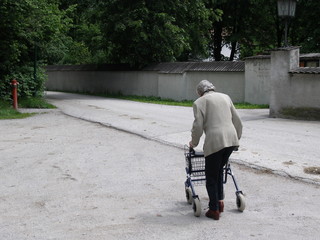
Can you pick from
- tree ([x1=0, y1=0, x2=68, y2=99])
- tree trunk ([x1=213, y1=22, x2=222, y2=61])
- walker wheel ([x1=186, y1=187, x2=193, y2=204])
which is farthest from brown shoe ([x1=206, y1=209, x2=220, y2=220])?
tree trunk ([x1=213, y1=22, x2=222, y2=61])

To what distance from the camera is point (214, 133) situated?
18.4 feet

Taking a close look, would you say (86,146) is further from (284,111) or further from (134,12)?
(134,12)

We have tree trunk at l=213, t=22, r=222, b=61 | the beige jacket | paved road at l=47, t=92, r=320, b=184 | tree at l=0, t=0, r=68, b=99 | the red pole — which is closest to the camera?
the beige jacket

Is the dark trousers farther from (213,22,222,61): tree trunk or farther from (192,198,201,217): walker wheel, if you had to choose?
(213,22,222,61): tree trunk

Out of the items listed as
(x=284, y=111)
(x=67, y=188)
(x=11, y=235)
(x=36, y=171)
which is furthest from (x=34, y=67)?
(x=11, y=235)

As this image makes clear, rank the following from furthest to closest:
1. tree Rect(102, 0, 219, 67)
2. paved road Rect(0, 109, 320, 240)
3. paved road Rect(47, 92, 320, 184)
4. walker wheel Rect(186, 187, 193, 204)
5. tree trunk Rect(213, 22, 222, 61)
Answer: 1. tree trunk Rect(213, 22, 222, 61)
2. tree Rect(102, 0, 219, 67)
3. paved road Rect(47, 92, 320, 184)
4. walker wheel Rect(186, 187, 193, 204)
5. paved road Rect(0, 109, 320, 240)

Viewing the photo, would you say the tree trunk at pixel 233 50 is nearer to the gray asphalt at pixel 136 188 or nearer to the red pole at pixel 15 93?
the red pole at pixel 15 93

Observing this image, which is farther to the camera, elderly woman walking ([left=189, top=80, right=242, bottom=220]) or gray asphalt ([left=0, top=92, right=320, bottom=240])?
elderly woman walking ([left=189, top=80, right=242, bottom=220])

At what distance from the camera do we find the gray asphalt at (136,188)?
17.6 feet

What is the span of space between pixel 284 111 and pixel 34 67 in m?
11.6

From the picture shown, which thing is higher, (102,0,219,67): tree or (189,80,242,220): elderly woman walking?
(102,0,219,67): tree

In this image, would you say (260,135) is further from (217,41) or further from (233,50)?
(233,50)

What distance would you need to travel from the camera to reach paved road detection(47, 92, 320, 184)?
8.88 meters

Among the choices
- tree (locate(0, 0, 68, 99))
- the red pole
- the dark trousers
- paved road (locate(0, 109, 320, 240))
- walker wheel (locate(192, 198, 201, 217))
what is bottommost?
paved road (locate(0, 109, 320, 240))
